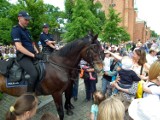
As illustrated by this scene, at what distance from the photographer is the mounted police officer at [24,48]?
492 centimetres

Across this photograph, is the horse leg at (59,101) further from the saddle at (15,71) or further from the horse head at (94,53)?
the horse head at (94,53)

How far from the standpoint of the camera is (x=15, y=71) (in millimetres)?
5102

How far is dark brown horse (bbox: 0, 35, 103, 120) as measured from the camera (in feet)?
17.8

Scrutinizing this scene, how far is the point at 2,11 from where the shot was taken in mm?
39000

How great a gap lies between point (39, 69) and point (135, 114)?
3.37 metres

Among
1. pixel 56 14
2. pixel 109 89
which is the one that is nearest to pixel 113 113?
pixel 109 89

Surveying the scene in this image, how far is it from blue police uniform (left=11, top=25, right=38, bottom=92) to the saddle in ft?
0.41

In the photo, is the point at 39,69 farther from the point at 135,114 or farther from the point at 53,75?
the point at 135,114

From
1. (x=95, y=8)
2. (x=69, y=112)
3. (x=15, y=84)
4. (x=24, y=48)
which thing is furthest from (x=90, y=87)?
(x=95, y=8)

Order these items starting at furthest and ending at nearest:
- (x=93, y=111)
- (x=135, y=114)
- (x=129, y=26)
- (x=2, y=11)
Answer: (x=129, y=26) < (x=2, y=11) < (x=93, y=111) < (x=135, y=114)

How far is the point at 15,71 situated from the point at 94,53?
2.11 m

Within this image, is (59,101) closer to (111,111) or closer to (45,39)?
(45,39)

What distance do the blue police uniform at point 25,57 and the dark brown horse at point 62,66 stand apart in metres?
0.37

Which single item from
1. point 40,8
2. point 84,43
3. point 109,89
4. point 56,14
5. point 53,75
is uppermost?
point 56,14
